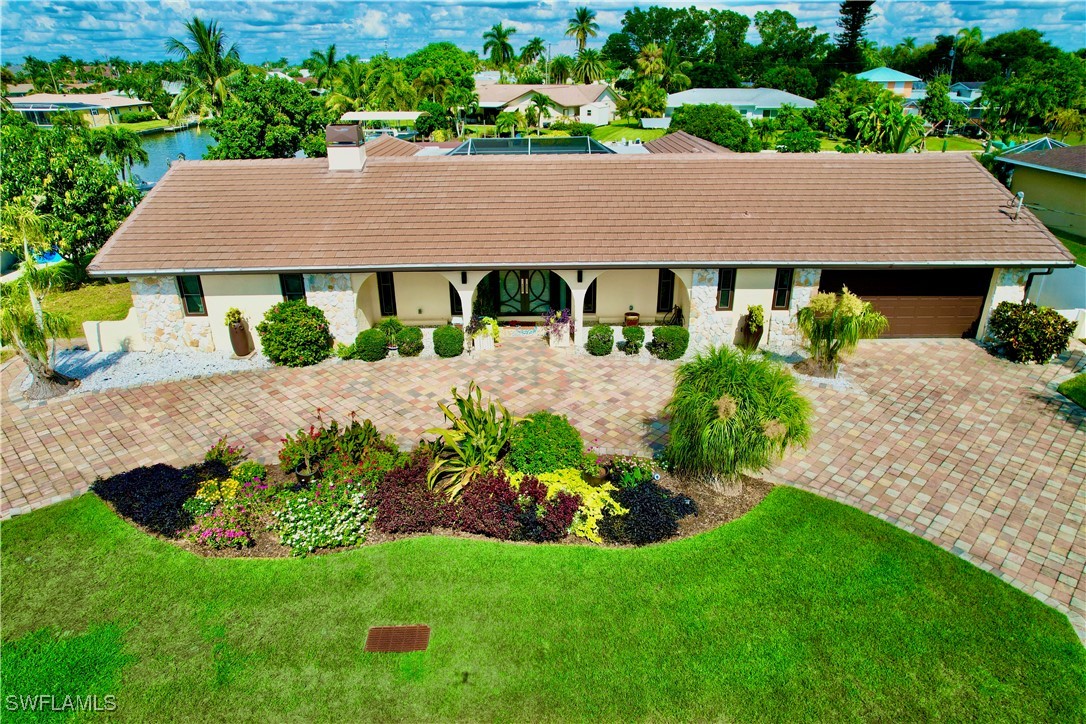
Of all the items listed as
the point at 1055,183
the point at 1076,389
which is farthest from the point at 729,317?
the point at 1055,183

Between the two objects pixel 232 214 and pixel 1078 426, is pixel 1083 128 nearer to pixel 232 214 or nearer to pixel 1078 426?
pixel 1078 426

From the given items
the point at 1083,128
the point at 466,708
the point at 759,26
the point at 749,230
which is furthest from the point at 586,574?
the point at 759,26

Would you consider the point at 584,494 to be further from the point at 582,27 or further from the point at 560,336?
the point at 582,27

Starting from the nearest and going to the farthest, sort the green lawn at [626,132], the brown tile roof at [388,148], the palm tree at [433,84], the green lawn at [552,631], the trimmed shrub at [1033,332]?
the green lawn at [552,631]
the trimmed shrub at [1033,332]
the brown tile roof at [388,148]
the green lawn at [626,132]
the palm tree at [433,84]

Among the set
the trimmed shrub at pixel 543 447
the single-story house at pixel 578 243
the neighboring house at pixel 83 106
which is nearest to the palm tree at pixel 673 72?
the neighboring house at pixel 83 106

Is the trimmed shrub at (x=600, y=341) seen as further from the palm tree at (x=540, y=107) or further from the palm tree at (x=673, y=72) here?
the palm tree at (x=673, y=72)
